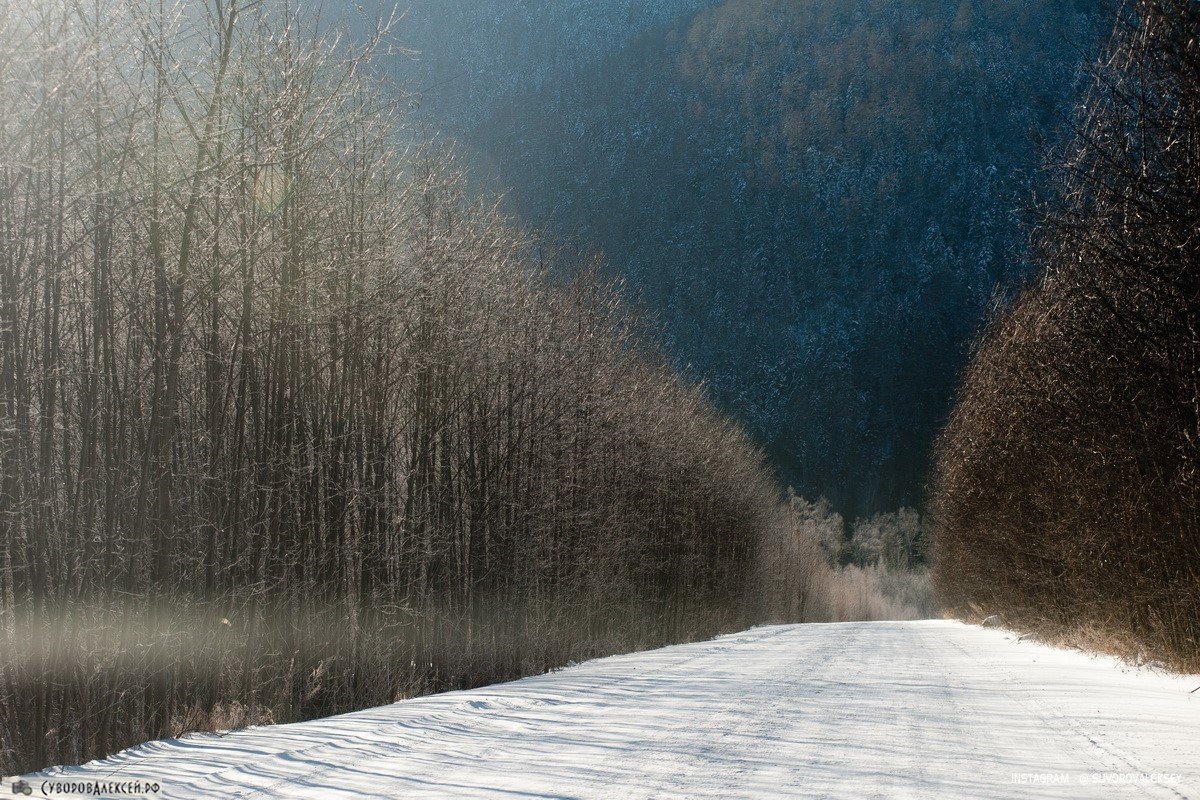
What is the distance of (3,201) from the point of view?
24.6ft

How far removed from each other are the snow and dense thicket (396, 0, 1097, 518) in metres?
100

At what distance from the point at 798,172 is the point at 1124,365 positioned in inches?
5751

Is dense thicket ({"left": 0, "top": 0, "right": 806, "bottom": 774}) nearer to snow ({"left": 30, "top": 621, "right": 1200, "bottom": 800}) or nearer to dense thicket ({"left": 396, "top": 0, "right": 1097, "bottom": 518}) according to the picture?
snow ({"left": 30, "top": 621, "right": 1200, "bottom": 800})

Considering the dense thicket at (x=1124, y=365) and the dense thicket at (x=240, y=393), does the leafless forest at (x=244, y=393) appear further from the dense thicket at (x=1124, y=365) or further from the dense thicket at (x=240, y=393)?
the dense thicket at (x=1124, y=365)

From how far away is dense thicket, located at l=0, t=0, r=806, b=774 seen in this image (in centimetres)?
786

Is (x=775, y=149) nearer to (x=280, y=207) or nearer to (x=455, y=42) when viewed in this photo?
(x=455, y=42)

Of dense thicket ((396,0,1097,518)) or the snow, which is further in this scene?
dense thicket ((396,0,1097,518))

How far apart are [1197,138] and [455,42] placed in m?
166

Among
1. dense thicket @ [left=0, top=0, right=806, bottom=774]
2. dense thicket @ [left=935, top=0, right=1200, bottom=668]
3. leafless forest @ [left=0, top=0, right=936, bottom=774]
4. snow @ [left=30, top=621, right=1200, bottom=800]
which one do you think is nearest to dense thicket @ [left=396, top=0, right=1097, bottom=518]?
dense thicket @ [left=935, top=0, right=1200, bottom=668]

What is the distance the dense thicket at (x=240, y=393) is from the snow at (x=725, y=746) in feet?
3.92

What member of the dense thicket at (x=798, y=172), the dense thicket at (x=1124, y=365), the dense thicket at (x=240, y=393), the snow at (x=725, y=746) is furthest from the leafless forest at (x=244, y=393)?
the dense thicket at (x=798, y=172)

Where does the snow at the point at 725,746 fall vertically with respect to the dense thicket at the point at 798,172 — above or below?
below

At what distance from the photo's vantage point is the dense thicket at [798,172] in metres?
129

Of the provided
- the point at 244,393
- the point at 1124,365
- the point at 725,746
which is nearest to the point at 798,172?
the point at 1124,365
